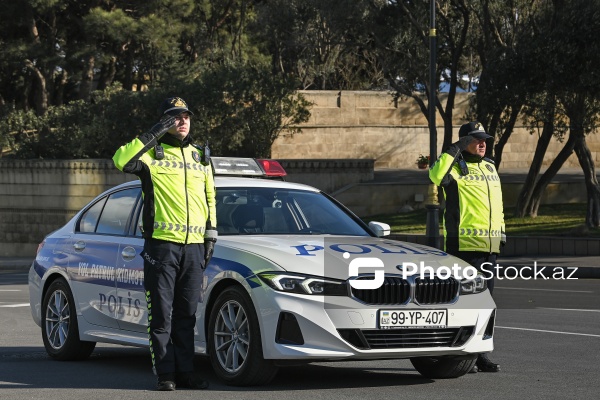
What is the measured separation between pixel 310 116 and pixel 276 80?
3.89m

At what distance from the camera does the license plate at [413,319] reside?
7801 mm

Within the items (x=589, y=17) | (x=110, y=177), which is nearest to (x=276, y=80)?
(x=110, y=177)

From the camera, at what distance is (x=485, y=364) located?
29.2 feet

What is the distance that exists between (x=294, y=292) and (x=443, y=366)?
1435 mm

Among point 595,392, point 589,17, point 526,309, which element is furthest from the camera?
point 589,17

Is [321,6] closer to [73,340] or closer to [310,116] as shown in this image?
[310,116]

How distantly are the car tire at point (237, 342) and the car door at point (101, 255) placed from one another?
127 cm

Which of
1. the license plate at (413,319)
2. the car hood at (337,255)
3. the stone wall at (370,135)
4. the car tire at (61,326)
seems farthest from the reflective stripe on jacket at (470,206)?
the stone wall at (370,135)

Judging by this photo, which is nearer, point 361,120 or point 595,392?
point 595,392

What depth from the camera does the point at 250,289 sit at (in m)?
7.85

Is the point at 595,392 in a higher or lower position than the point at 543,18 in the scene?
lower

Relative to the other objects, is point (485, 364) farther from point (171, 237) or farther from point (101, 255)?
point (101, 255)

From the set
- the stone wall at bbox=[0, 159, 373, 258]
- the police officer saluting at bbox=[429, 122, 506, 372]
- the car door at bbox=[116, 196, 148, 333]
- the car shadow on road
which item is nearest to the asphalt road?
the car shadow on road

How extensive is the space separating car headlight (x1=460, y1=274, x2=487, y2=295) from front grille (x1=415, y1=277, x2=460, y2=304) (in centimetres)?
8
